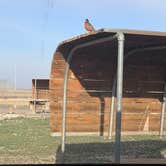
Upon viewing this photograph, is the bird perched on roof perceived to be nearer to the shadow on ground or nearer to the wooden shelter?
the wooden shelter

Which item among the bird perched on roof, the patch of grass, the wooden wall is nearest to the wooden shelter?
the wooden wall

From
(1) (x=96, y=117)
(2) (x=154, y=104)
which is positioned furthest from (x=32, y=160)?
(2) (x=154, y=104)

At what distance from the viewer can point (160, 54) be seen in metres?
10.4

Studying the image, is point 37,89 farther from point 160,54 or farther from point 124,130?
point 160,54

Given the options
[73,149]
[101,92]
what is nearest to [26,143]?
[73,149]

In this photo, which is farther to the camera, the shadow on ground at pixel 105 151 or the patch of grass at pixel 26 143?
the patch of grass at pixel 26 143

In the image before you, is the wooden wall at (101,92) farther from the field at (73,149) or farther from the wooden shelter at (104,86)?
the field at (73,149)

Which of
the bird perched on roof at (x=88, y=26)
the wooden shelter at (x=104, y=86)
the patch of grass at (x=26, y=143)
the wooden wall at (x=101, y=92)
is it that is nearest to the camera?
the bird perched on roof at (x=88, y=26)

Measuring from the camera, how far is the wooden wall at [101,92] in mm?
10102

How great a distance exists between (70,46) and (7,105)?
81.1 feet

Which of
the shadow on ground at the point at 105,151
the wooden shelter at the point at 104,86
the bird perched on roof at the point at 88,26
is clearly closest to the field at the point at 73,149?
the shadow on ground at the point at 105,151

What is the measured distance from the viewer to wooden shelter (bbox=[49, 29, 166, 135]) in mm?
9328

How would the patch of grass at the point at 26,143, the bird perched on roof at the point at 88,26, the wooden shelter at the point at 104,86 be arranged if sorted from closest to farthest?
the bird perched on roof at the point at 88,26 → the wooden shelter at the point at 104,86 → the patch of grass at the point at 26,143

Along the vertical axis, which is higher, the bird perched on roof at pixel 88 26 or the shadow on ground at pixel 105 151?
the bird perched on roof at pixel 88 26
